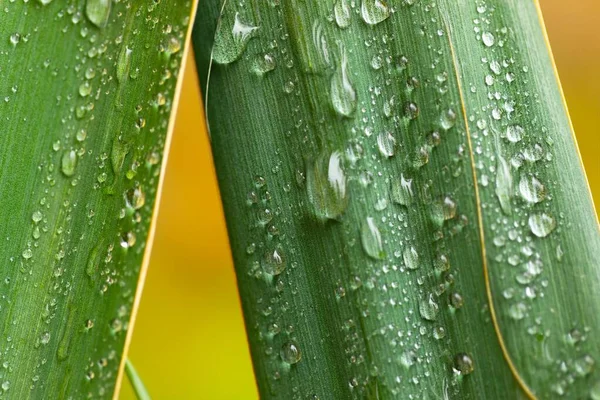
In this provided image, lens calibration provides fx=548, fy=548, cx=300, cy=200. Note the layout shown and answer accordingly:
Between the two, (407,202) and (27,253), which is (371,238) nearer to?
(407,202)

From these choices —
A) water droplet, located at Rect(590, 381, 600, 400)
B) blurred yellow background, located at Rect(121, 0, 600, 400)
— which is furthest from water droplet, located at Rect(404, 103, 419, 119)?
blurred yellow background, located at Rect(121, 0, 600, 400)

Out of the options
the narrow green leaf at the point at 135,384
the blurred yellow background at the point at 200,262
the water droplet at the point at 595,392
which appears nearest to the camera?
the water droplet at the point at 595,392

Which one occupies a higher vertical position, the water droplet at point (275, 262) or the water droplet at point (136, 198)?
the water droplet at point (136, 198)

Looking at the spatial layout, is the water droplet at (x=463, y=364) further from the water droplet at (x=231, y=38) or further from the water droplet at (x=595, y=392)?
the water droplet at (x=231, y=38)

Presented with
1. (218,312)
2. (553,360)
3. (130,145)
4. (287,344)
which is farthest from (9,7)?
(218,312)

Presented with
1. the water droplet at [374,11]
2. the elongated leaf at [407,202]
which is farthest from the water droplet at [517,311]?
the water droplet at [374,11]

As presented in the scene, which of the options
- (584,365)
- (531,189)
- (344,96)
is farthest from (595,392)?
(344,96)

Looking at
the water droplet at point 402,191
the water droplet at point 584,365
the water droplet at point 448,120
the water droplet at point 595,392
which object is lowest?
the water droplet at point 595,392
